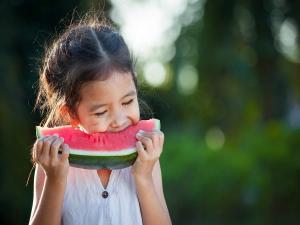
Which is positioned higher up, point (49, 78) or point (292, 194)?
point (292, 194)

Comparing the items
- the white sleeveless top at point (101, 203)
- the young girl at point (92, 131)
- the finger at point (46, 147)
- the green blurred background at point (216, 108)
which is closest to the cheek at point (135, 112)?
the young girl at point (92, 131)

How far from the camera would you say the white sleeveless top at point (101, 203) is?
3090mm

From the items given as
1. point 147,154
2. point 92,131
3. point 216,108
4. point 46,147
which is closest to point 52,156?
point 46,147

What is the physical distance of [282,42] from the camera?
15.1 m

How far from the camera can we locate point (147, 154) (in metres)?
3.02

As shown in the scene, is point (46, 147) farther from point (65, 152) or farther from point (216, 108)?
point (216, 108)

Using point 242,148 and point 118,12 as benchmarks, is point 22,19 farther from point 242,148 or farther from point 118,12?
point 242,148

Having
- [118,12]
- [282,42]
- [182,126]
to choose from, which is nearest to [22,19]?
[118,12]

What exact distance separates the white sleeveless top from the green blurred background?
2.92 ft

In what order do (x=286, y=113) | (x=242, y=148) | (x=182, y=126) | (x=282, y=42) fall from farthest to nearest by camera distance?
(x=182, y=126), (x=286, y=113), (x=282, y=42), (x=242, y=148)

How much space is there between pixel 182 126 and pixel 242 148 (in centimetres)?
849

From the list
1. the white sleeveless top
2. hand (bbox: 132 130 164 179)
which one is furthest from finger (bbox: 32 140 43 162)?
hand (bbox: 132 130 164 179)

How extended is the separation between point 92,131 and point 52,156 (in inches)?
11.8

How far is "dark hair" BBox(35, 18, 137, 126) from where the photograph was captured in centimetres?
306
